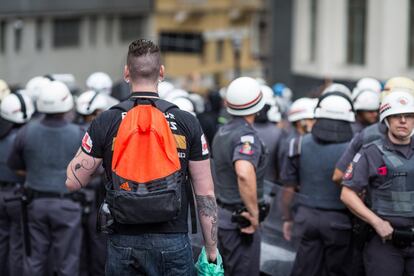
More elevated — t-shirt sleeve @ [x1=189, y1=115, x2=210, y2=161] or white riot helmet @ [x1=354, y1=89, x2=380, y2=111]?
white riot helmet @ [x1=354, y1=89, x2=380, y2=111]

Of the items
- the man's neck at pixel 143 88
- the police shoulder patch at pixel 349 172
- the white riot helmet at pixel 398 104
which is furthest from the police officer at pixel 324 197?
the man's neck at pixel 143 88

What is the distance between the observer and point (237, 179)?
24.4ft

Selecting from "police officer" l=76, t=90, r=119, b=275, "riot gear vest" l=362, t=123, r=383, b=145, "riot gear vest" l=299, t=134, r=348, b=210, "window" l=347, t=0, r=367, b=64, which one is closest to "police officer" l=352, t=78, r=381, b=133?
"riot gear vest" l=299, t=134, r=348, b=210

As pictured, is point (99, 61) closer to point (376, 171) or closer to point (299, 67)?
point (299, 67)

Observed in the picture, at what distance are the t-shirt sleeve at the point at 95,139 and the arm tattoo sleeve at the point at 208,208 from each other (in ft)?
2.04

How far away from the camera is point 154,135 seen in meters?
5.11

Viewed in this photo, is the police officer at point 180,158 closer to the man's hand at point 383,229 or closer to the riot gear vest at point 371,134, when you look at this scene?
the man's hand at point 383,229

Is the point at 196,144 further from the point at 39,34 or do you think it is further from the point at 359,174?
the point at 39,34

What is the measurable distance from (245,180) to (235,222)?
0.45 m

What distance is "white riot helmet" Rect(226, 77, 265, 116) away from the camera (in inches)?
297

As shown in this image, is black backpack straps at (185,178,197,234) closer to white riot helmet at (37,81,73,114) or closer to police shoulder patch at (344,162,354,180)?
police shoulder patch at (344,162,354,180)

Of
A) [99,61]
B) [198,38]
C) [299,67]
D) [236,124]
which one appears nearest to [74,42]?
[99,61]

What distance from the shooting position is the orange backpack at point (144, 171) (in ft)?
16.7

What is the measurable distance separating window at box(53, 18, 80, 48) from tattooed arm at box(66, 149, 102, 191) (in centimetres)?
2210
